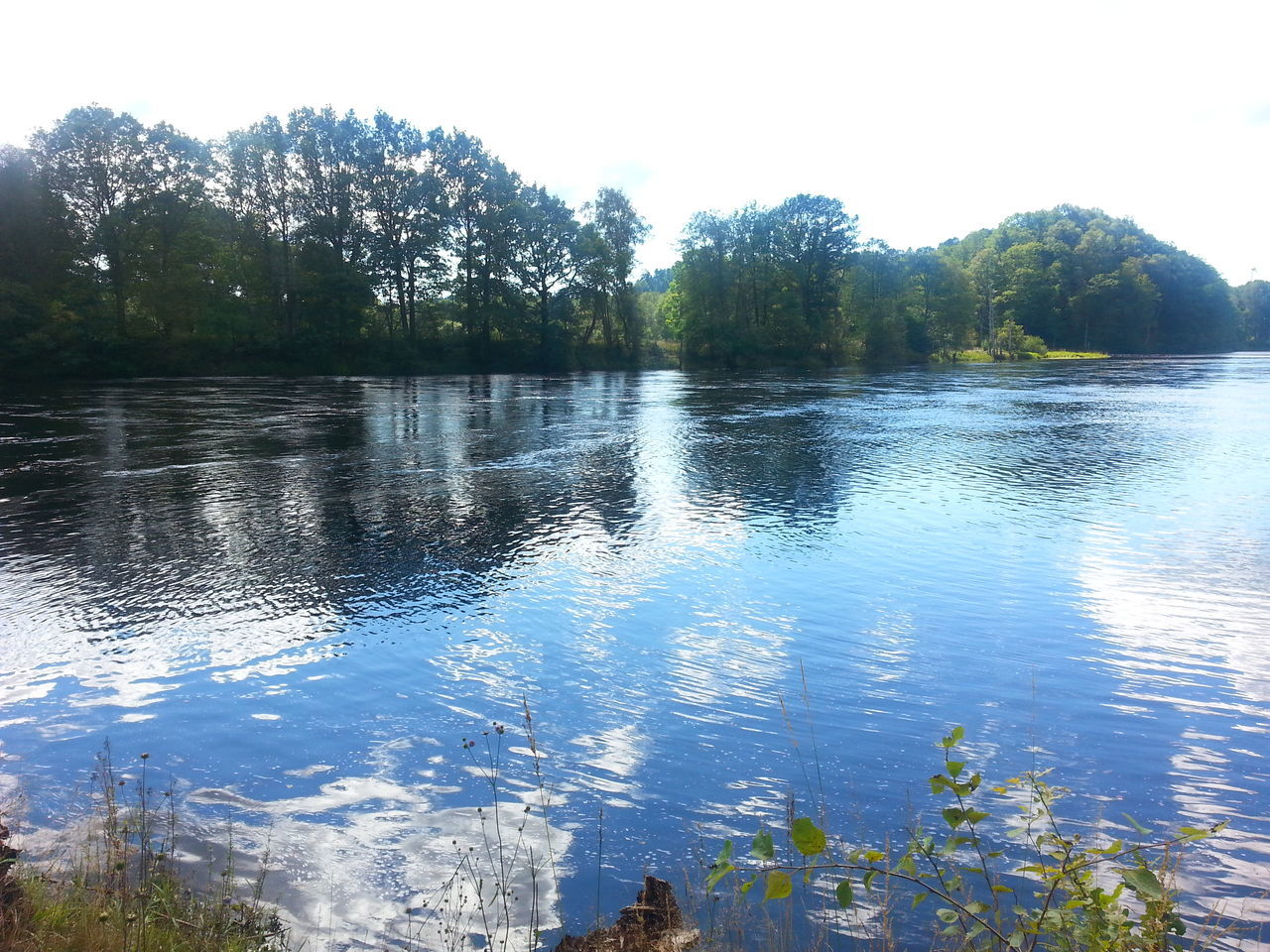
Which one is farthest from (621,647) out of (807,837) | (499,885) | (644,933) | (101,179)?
(101,179)

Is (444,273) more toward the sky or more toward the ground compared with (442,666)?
more toward the sky

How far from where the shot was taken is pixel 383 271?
67.9 m

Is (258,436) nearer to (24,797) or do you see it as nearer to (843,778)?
(24,797)

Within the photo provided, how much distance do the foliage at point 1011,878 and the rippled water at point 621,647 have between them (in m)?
0.43

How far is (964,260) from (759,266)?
6686cm

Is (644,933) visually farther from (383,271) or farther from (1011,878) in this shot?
(383,271)

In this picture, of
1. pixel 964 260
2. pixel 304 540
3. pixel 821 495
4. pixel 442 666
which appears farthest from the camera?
pixel 964 260

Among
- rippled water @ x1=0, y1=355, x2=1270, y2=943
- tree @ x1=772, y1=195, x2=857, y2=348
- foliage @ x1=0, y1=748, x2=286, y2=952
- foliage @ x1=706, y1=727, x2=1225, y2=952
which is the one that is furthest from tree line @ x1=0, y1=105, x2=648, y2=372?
foliage @ x1=706, y1=727, x2=1225, y2=952

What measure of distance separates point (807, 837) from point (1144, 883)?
102cm

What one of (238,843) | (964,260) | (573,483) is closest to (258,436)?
(573,483)

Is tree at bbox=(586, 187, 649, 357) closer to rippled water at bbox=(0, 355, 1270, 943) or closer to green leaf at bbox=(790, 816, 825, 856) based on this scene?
rippled water at bbox=(0, 355, 1270, 943)

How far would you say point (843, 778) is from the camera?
5.40 metres

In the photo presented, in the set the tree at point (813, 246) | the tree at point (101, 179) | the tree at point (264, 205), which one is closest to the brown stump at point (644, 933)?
the tree at point (101, 179)

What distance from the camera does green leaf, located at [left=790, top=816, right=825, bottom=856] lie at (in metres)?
2.50
